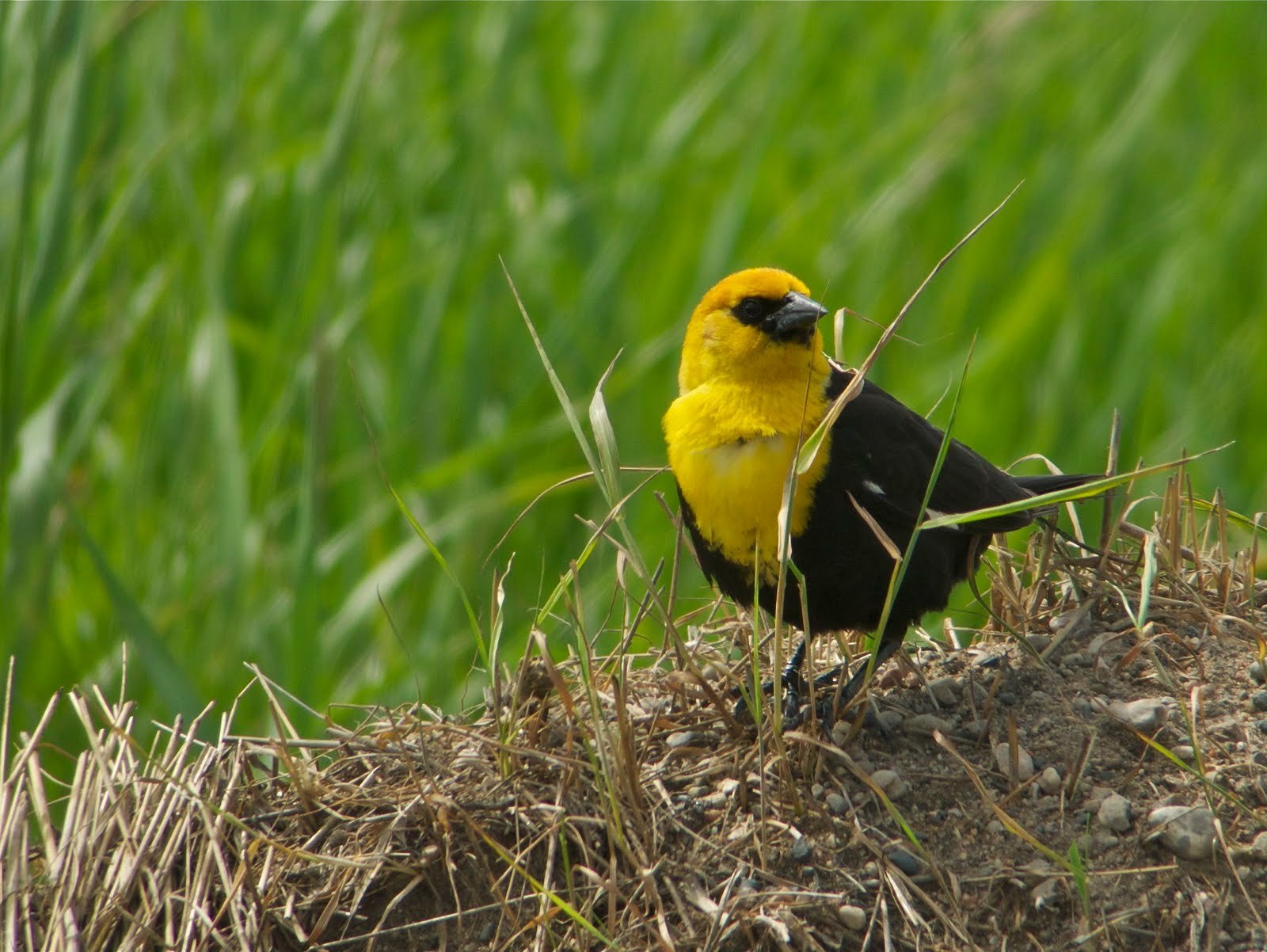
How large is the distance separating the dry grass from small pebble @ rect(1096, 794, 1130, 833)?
0.07 feet

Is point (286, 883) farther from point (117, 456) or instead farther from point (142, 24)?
point (142, 24)

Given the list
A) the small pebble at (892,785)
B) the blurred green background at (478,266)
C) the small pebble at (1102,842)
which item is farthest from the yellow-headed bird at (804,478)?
the blurred green background at (478,266)

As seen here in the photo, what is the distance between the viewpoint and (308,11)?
5.28 meters

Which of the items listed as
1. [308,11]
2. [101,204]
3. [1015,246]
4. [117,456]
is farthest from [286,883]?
[1015,246]

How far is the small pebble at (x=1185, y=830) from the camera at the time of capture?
86.6 inches

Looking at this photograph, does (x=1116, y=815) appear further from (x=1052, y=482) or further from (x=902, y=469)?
(x=1052, y=482)

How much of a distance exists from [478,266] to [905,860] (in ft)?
10.8

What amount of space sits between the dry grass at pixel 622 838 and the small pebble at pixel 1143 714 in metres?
0.03

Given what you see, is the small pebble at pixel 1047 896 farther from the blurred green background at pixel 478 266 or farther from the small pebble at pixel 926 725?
the blurred green background at pixel 478 266

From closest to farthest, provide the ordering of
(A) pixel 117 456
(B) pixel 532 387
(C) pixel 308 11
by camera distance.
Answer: (A) pixel 117 456, (B) pixel 532 387, (C) pixel 308 11

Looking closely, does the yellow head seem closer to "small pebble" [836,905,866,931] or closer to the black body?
the black body

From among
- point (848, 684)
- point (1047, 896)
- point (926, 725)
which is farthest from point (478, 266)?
point (1047, 896)

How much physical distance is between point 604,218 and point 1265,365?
2.50 metres

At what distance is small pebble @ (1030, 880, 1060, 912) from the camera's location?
2.17 m
